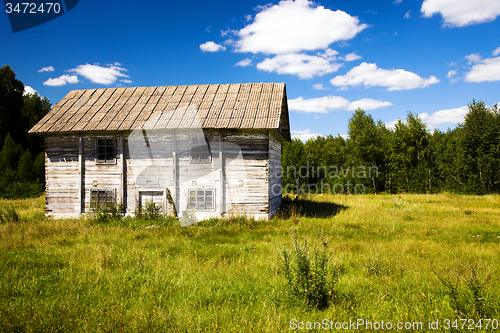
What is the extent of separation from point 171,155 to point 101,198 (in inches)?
165

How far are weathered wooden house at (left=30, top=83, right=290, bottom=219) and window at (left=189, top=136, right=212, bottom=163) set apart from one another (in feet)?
0.15

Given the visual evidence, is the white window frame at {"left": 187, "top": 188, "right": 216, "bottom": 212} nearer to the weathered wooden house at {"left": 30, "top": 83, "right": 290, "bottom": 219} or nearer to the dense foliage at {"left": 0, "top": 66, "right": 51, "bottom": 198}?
the weathered wooden house at {"left": 30, "top": 83, "right": 290, "bottom": 219}

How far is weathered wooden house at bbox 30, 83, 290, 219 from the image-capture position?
1248cm

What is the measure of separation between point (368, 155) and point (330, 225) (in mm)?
28687

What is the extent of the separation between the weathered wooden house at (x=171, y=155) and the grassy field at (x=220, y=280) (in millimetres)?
2782

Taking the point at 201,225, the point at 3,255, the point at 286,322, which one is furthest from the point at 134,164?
the point at 286,322

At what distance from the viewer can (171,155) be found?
13000mm

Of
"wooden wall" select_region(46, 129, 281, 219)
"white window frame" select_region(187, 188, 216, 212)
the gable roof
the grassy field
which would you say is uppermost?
the gable roof

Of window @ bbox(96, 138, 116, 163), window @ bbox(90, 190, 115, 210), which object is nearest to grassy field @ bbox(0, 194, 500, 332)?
window @ bbox(90, 190, 115, 210)

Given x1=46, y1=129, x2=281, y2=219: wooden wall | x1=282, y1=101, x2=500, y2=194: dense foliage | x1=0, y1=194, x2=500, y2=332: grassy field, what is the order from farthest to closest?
x1=282, y1=101, x2=500, y2=194: dense foliage < x1=46, y1=129, x2=281, y2=219: wooden wall < x1=0, y1=194, x2=500, y2=332: grassy field

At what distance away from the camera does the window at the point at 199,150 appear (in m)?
12.7

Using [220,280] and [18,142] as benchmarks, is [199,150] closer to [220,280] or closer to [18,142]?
[220,280]

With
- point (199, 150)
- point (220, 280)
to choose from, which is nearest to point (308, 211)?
point (199, 150)

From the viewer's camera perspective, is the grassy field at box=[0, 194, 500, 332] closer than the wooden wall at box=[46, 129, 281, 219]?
Yes
